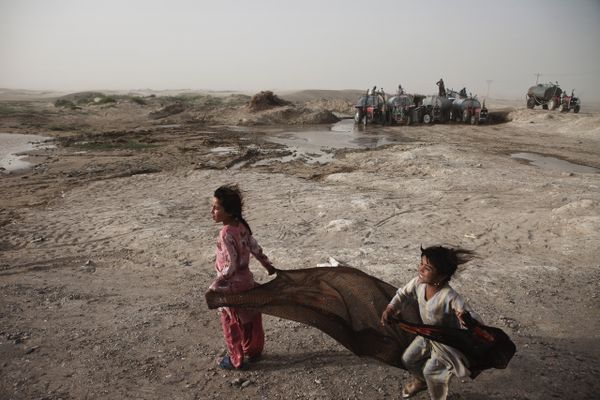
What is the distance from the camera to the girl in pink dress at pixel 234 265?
10.5 feet

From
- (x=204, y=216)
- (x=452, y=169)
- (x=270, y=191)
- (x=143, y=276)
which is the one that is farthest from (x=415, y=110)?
(x=143, y=276)

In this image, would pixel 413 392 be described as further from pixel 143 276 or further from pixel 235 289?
pixel 143 276

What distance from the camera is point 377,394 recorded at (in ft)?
10.6

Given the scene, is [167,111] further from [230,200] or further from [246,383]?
[246,383]

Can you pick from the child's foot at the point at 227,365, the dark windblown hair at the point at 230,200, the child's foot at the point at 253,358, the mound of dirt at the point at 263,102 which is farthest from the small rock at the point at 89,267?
the mound of dirt at the point at 263,102

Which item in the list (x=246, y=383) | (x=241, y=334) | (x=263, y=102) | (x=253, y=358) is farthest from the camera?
(x=263, y=102)

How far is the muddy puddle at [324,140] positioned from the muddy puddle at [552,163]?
5.40 metres

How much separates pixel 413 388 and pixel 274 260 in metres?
3.21

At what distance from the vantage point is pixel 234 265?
3.20 m

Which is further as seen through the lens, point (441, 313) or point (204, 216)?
point (204, 216)

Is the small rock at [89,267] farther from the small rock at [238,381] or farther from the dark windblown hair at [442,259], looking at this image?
the dark windblown hair at [442,259]

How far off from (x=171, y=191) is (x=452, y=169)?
7188 millimetres

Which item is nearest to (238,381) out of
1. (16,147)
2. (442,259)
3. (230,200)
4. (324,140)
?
(230,200)

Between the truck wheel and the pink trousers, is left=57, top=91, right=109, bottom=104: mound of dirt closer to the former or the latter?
the truck wheel
